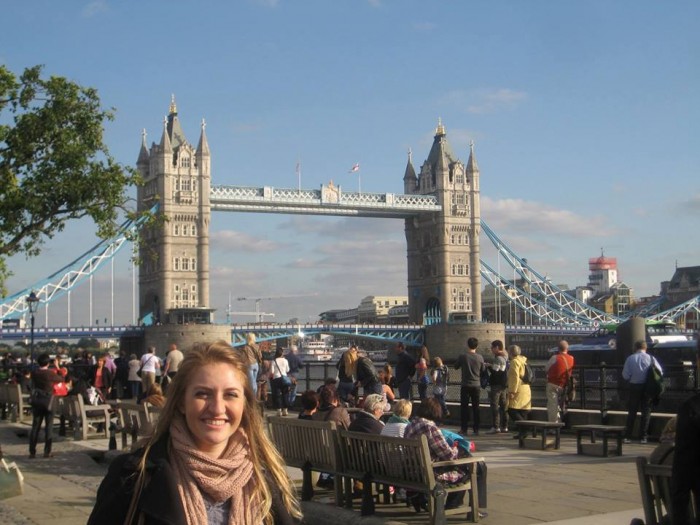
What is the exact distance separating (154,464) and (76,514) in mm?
5446

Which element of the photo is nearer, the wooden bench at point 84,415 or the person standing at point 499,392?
the wooden bench at point 84,415

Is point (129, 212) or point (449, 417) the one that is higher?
point (129, 212)

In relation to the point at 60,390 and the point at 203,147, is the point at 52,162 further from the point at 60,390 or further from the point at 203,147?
Answer: the point at 203,147

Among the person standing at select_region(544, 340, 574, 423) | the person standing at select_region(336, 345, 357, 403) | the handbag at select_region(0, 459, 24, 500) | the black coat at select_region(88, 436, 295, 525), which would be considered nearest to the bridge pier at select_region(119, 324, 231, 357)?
the person standing at select_region(336, 345, 357, 403)

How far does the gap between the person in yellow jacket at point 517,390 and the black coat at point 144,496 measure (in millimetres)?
10032

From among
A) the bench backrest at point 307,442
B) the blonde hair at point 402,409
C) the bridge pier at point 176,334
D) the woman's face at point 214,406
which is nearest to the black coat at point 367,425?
the blonde hair at point 402,409

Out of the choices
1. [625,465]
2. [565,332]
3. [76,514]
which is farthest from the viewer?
[565,332]

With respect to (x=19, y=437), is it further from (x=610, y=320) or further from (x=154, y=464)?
(x=610, y=320)

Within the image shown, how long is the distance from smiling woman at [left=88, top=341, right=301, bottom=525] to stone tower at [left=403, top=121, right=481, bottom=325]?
Answer: 81732mm

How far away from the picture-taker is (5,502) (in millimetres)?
7891

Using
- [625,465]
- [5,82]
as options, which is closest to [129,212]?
[5,82]

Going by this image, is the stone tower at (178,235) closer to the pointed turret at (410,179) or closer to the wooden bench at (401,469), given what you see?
the pointed turret at (410,179)

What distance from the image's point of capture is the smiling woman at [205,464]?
7.81ft

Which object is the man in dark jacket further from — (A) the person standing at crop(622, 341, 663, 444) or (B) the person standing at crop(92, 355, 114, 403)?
(B) the person standing at crop(92, 355, 114, 403)
